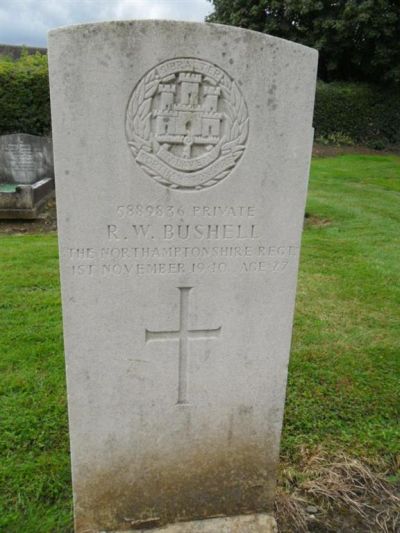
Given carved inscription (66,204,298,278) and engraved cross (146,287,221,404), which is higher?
carved inscription (66,204,298,278)

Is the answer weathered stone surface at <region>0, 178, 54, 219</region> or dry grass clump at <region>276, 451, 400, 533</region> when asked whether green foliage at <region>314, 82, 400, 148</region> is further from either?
dry grass clump at <region>276, 451, 400, 533</region>

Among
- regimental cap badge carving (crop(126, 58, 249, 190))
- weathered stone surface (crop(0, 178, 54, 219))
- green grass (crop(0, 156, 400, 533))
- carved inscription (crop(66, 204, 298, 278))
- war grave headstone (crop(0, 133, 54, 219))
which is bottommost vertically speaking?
green grass (crop(0, 156, 400, 533))

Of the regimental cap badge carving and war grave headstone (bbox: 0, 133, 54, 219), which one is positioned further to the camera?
war grave headstone (bbox: 0, 133, 54, 219)

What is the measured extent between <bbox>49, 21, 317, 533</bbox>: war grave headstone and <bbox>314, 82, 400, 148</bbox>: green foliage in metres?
17.6

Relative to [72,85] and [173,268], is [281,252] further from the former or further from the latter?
[72,85]

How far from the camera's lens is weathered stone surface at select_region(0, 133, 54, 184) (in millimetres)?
10047

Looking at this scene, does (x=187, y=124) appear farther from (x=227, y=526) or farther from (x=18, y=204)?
(x=18, y=204)

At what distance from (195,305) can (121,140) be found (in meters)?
0.82

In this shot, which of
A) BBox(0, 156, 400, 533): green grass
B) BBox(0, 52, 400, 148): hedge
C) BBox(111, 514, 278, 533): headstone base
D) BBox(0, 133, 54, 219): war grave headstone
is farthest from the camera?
BBox(0, 52, 400, 148): hedge

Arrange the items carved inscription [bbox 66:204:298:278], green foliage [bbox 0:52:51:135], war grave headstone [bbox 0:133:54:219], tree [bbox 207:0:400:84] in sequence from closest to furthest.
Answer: carved inscription [bbox 66:204:298:278] → war grave headstone [bbox 0:133:54:219] → green foliage [bbox 0:52:51:135] → tree [bbox 207:0:400:84]

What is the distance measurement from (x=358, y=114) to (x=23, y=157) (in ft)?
46.6

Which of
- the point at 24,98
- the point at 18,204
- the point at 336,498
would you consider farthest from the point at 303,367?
the point at 24,98

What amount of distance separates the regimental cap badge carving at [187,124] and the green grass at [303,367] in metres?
1.93

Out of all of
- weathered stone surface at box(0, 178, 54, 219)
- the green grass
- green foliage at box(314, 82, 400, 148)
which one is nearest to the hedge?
green foliage at box(314, 82, 400, 148)
